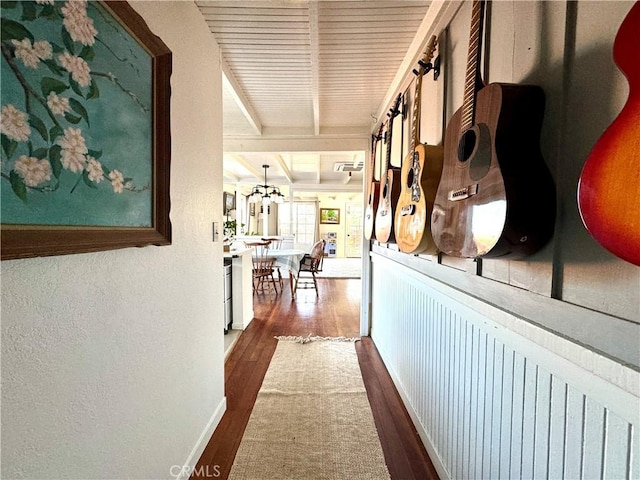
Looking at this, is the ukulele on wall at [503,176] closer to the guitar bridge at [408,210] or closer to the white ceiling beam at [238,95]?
the guitar bridge at [408,210]

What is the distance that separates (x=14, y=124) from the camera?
1.79ft

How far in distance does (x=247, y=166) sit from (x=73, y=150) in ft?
15.6

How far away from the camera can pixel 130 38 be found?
88cm

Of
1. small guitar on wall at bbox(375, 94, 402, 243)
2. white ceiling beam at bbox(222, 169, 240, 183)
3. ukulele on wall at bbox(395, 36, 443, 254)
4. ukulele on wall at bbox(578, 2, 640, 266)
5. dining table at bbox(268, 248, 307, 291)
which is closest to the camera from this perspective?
ukulele on wall at bbox(578, 2, 640, 266)

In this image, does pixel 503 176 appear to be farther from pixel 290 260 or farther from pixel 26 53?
pixel 290 260

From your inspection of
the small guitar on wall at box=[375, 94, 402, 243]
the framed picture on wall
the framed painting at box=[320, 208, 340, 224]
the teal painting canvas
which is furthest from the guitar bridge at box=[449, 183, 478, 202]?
the framed painting at box=[320, 208, 340, 224]

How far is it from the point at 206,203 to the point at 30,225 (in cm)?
102

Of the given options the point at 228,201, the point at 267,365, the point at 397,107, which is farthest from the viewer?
the point at 228,201

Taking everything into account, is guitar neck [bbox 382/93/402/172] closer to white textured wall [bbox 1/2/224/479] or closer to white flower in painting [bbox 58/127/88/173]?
white textured wall [bbox 1/2/224/479]

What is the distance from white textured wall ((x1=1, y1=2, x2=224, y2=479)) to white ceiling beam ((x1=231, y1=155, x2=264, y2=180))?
2.85m

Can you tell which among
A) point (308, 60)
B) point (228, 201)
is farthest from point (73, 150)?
point (228, 201)

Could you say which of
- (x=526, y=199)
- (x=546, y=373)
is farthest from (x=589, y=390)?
(x=526, y=199)

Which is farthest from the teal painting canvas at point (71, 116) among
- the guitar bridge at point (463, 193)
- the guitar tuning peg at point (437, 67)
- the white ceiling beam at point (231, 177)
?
the white ceiling beam at point (231, 177)

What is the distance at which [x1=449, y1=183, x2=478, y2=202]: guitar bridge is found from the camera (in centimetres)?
84
